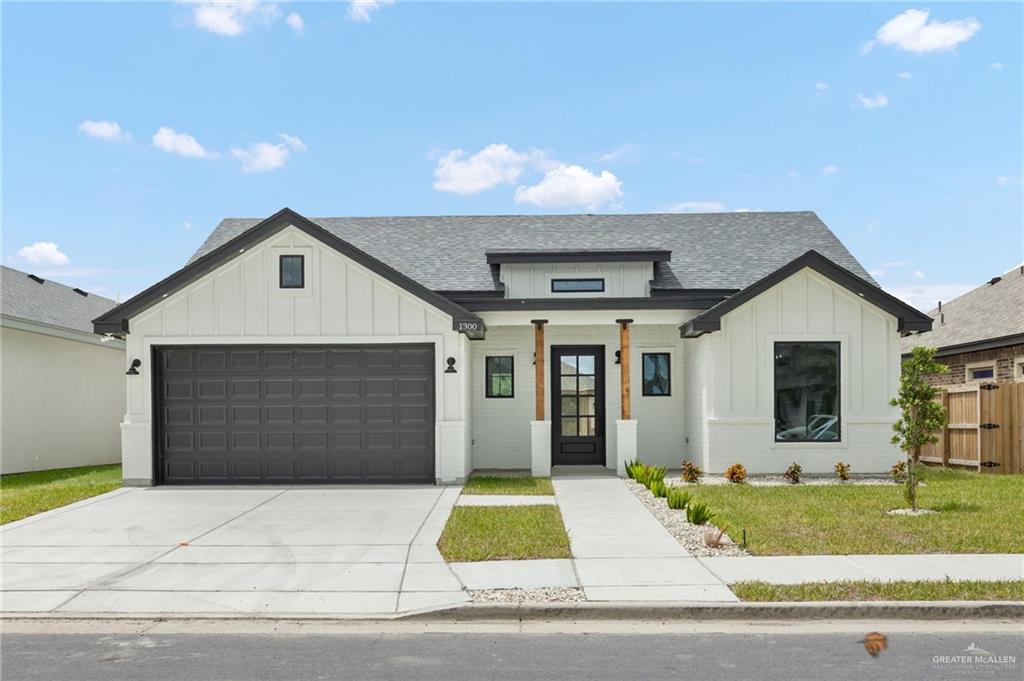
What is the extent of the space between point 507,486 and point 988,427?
33.3ft

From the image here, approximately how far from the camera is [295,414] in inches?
582

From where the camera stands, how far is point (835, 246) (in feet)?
63.8

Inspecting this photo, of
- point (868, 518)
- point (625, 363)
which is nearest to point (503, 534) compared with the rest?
point (868, 518)

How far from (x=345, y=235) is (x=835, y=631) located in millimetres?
16338

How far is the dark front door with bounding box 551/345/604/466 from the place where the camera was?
17.3 metres

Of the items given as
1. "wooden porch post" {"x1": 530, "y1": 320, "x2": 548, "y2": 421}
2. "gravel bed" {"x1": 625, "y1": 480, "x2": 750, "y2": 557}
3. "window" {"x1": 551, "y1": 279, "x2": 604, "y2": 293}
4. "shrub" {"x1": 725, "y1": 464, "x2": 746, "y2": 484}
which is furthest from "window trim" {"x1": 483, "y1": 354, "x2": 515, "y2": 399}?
"shrub" {"x1": 725, "y1": 464, "x2": 746, "y2": 484}

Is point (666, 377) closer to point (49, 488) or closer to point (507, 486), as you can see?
point (507, 486)

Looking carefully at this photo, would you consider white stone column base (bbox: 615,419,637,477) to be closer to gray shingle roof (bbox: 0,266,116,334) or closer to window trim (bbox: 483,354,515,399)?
window trim (bbox: 483,354,515,399)

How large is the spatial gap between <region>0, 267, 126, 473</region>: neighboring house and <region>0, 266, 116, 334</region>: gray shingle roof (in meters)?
0.04

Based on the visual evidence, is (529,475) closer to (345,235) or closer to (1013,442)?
(345,235)

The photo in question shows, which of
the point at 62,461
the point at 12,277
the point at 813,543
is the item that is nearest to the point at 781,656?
the point at 813,543

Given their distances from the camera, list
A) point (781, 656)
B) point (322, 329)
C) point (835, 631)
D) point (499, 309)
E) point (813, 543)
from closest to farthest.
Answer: point (781, 656), point (835, 631), point (813, 543), point (322, 329), point (499, 309)

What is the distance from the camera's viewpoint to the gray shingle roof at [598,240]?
18.2 metres

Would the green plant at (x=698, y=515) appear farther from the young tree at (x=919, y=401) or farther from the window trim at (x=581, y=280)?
the window trim at (x=581, y=280)
